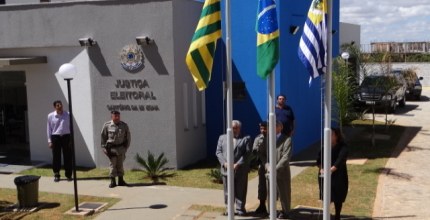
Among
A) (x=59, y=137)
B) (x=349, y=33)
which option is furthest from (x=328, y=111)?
(x=349, y=33)

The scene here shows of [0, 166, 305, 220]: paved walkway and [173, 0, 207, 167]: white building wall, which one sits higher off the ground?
[173, 0, 207, 167]: white building wall

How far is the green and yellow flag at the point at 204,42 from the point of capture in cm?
682

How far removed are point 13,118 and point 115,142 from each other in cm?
568

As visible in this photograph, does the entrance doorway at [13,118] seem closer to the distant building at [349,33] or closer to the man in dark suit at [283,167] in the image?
the man in dark suit at [283,167]

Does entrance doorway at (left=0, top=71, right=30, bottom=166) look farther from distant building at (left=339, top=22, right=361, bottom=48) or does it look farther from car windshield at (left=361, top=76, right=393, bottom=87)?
distant building at (left=339, top=22, right=361, bottom=48)

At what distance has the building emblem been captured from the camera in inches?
490

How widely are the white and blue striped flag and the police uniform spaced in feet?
18.3

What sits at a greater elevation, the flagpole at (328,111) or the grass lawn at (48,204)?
the flagpole at (328,111)

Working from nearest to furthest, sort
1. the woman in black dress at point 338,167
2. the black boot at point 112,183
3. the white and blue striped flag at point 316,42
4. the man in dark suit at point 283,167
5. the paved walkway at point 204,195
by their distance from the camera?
the white and blue striped flag at point 316,42 < the woman in black dress at point 338,167 < the man in dark suit at point 283,167 < the paved walkway at point 204,195 < the black boot at point 112,183

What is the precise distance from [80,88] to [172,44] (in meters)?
2.74

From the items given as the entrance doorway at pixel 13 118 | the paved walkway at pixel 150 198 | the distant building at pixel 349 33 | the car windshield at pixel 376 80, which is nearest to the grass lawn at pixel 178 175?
the paved walkway at pixel 150 198

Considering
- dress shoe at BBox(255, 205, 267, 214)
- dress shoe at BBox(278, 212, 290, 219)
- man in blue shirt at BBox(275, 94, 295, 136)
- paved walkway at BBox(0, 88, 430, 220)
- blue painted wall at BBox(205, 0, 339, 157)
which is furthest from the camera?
blue painted wall at BBox(205, 0, 339, 157)

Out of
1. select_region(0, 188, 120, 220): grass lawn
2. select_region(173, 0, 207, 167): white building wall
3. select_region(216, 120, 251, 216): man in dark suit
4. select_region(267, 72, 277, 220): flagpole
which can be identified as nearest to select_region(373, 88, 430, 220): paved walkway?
select_region(216, 120, 251, 216): man in dark suit

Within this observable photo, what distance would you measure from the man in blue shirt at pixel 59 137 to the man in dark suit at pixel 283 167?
5.56m
